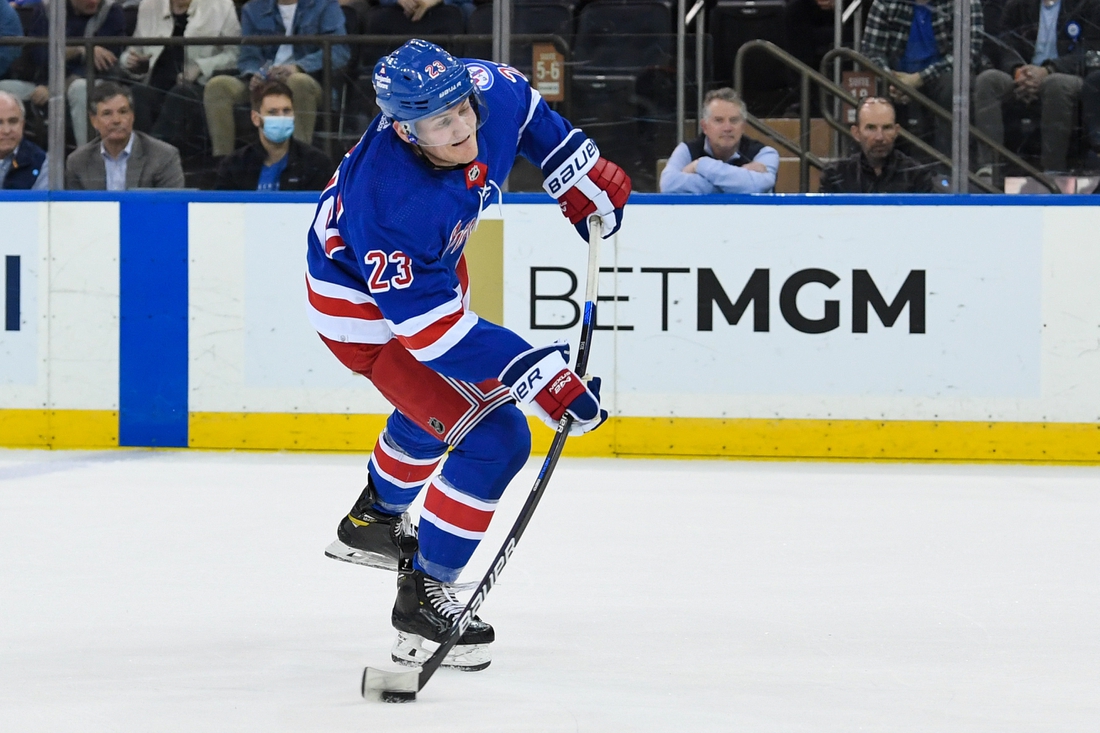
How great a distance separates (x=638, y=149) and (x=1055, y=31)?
4.87 ft

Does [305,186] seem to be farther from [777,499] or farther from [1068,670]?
[1068,670]

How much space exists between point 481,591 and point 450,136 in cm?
81

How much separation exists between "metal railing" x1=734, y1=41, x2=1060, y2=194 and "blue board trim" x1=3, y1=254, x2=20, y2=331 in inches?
106

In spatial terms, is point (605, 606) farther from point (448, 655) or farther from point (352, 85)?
point (352, 85)

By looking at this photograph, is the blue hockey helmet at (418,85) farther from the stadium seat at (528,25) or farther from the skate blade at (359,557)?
A: the stadium seat at (528,25)

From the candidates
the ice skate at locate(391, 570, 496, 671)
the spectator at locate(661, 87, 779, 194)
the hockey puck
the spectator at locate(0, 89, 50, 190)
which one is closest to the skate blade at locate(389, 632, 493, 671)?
the ice skate at locate(391, 570, 496, 671)

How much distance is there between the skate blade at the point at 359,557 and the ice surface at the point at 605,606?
102 millimetres

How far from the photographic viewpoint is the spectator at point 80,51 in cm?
543

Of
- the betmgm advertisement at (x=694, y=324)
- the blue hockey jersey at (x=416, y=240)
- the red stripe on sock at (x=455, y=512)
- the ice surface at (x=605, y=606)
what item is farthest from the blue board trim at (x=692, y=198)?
the red stripe on sock at (x=455, y=512)

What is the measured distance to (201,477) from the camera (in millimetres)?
4828

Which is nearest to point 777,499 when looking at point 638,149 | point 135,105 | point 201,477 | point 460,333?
point 638,149

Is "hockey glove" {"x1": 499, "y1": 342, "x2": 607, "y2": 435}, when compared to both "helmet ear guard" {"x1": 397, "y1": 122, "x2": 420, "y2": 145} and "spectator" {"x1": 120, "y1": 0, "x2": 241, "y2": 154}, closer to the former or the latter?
"helmet ear guard" {"x1": 397, "y1": 122, "x2": 420, "y2": 145}

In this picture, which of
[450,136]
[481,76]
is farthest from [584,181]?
[450,136]

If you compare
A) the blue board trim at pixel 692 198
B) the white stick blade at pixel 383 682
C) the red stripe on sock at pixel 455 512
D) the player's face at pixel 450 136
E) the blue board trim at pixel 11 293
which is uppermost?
the player's face at pixel 450 136
